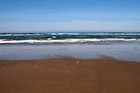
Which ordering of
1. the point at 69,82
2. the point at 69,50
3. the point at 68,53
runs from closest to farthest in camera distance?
the point at 69,82, the point at 68,53, the point at 69,50

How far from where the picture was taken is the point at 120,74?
4.79 metres

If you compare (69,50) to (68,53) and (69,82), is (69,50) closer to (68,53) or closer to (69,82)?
(68,53)

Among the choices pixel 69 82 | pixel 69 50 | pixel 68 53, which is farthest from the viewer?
pixel 69 50

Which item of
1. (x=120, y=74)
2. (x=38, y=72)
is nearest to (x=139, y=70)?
(x=120, y=74)

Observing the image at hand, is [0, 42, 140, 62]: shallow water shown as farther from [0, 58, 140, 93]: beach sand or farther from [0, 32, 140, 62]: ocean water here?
[0, 58, 140, 93]: beach sand

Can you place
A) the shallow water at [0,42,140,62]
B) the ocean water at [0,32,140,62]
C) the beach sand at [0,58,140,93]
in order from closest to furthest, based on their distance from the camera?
the beach sand at [0,58,140,93] → the shallow water at [0,42,140,62] → the ocean water at [0,32,140,62]

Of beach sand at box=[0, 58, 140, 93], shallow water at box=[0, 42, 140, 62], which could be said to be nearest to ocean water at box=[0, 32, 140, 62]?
shallow water at box=[0, 42, 140, 62]

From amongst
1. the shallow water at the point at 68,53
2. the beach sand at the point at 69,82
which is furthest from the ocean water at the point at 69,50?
the beach sand at the point at 69,82

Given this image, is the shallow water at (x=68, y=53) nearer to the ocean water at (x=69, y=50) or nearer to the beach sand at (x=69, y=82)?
the ocean water at (x=69, y=50)

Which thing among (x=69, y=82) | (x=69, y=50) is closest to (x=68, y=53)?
(x=69, y=50)

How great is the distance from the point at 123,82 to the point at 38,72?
3107mm

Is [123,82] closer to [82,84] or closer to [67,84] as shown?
[82,84]

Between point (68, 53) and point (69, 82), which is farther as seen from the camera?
point (68, 53)

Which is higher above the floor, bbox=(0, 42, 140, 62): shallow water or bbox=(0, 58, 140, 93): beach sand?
bbox=(0, 42, 140, 62): shallow water
